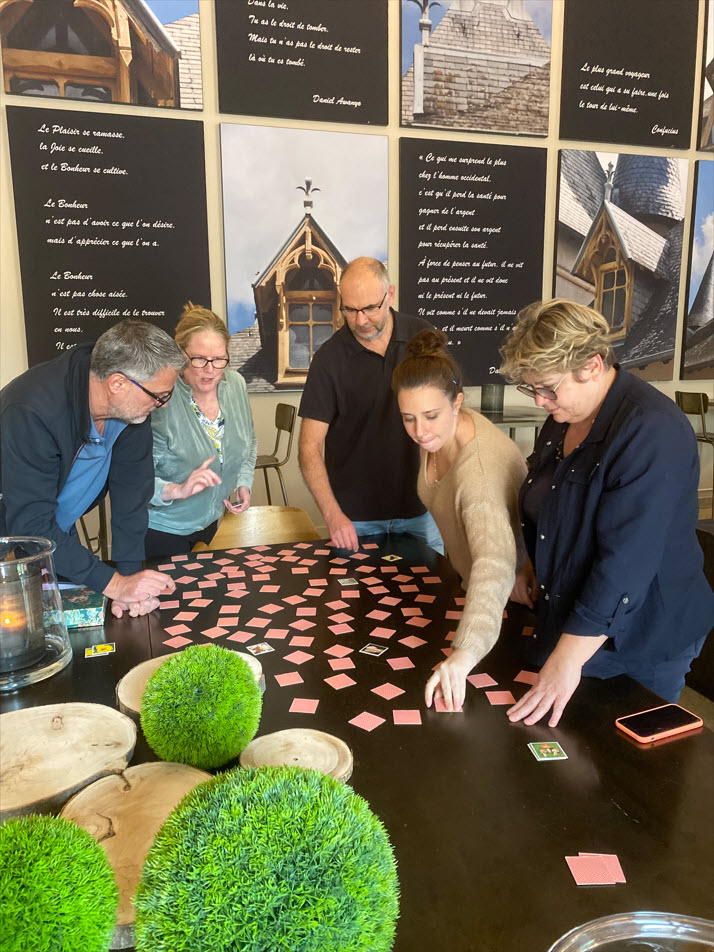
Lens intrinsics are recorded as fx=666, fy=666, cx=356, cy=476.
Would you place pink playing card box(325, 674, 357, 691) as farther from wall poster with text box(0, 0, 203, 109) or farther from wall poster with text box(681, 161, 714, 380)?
wall poster with text box(681, 161, 714, 380)

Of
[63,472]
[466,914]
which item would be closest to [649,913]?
[466,914]

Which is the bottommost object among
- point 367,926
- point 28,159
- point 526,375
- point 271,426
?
point 271,426

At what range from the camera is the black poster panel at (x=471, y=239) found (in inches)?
190

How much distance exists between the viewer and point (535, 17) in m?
4.84

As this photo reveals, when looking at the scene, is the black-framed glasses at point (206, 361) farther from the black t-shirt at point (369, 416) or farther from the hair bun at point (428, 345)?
the hair bun at point (428, 345)

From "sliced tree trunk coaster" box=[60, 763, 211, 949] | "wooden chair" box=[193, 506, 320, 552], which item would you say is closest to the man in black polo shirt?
"wooden chair" box=[193, 506, 320, 552]

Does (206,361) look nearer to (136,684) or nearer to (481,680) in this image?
(136,684)

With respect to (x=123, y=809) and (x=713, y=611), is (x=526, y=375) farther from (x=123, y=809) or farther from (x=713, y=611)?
(x=123, y=809)

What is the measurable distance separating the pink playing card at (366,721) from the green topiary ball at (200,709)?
25 cm

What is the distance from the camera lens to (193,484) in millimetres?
2486

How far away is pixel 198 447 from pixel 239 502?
0.33 metres

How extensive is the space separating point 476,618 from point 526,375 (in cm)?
53

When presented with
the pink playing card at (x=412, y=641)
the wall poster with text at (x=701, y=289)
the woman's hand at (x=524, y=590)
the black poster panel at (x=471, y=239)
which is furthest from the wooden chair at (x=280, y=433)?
the wall poster with text at (x=701, y=289)

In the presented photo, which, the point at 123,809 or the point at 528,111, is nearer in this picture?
the point at 123,809
